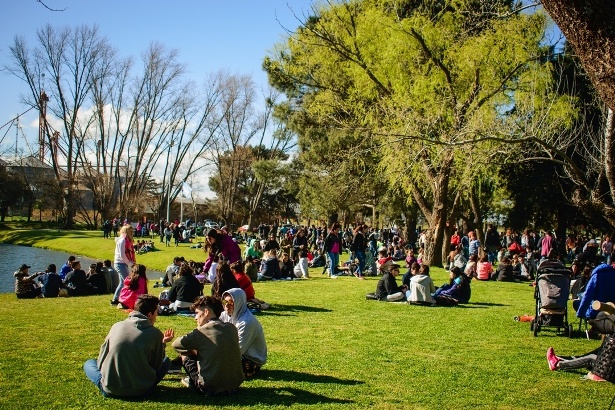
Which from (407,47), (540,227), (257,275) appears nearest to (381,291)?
(257,275)

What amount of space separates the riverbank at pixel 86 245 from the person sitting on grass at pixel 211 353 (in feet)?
73.5

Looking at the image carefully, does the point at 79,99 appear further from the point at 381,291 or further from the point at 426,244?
the point at 381,291

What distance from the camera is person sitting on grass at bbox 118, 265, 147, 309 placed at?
10.4m

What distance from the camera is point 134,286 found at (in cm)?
1048

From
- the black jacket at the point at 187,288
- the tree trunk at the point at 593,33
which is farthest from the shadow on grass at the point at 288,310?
the tree trunk at the point at 593,33

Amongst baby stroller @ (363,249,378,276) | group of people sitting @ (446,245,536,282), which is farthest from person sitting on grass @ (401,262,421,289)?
baby stroller @ (363,249,378,276)

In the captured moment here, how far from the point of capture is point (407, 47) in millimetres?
19422

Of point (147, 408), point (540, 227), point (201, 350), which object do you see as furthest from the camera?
point (540, 227)

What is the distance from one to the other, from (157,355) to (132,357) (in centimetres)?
27

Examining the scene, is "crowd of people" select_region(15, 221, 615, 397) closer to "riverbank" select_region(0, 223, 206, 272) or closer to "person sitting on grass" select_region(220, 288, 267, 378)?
"person sitting on grass" select_region(220, 288, 267, 378)

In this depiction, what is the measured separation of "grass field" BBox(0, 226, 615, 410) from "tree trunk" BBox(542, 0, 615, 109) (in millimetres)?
3433

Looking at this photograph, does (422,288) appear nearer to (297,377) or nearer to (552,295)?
(552,295)

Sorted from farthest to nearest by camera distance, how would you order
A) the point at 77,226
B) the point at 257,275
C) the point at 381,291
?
the point at 77,226, the point at 257,275, the point at 381,291

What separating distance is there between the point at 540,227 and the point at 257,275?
81.6 ft
